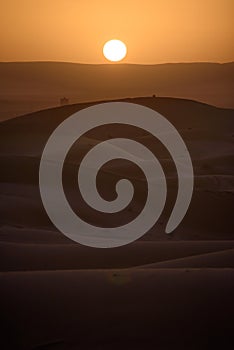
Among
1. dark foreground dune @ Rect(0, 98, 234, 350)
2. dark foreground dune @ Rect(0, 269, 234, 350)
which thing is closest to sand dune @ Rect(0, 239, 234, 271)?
dark foreground dune @ Rect(0, 98, 234, 350)

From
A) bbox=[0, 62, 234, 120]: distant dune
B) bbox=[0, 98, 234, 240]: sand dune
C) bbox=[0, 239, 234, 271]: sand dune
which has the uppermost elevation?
bbox=[0, 62, 234, 120]: distant dune

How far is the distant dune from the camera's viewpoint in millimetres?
29308

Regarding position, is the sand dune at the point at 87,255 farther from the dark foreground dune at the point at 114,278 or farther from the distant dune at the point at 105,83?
the distant dune at the point at 105,83

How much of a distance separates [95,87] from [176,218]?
94.7 ft

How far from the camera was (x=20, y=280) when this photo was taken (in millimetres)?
4090

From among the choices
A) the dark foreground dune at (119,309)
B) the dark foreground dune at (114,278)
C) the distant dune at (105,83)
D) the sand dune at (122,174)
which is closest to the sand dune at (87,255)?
the dark foreground dune at (114,278)

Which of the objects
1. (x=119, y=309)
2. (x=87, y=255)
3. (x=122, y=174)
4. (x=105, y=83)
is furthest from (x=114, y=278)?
(x=105, y=83)

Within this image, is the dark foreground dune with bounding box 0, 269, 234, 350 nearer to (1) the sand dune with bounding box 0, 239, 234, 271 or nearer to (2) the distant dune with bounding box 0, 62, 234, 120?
(1) the sand dune with bounding box 0, 239, 234, 271

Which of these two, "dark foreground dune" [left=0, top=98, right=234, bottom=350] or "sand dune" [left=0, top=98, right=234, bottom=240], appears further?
"sand dune" [left=0, top=98, right=234, bottom=240]

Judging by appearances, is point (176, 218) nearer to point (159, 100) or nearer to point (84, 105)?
point (84, 105)

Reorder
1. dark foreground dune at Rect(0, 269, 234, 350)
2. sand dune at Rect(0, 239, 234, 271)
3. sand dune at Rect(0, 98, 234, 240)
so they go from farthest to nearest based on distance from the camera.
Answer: sand dune at Rect(0, 98, 234, 240) → sand dune at Rect(0, 239, 234, 271) → dark foreground dune at Rect(0, 269, 234, 350)

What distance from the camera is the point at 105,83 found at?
37.9 metres

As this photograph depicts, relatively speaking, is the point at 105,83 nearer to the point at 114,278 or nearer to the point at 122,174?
the point at 122,174

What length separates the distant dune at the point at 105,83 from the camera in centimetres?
2931
